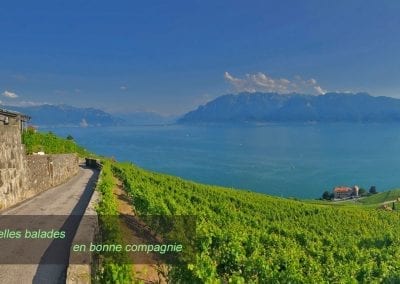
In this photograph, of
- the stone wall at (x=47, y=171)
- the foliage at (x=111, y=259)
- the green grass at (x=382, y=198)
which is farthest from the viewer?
the green grass at (x=382, y=198)

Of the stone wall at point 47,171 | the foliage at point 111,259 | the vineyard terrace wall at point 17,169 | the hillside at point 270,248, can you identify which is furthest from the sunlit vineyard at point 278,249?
the vineyard terrace wall at point 17,169

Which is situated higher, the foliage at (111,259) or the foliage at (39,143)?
the foliage at (39,143)

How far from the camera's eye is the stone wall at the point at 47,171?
26.2 m

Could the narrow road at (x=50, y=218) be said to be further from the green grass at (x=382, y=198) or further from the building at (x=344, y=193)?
the building at (x=344, y=193)

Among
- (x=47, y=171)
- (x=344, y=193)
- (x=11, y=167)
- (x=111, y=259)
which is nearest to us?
(x=111, y=259)

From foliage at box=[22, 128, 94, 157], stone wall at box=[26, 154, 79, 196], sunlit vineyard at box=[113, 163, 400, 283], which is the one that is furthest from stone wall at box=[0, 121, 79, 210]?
foliage at box=[22, 128, 94, 157]

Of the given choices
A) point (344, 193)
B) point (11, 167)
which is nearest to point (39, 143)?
point (11, 167)

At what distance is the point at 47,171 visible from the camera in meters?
30.6

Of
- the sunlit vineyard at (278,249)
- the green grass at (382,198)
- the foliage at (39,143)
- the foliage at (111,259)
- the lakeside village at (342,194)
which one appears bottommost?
the lakeside village at (342,194)

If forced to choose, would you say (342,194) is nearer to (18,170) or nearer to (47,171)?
(47,171)

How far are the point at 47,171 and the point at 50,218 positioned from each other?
42.7 feet

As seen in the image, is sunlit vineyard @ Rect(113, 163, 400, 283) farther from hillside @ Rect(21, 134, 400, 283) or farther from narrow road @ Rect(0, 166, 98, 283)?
narrow road @ Rect(0, 166, 98, 283)

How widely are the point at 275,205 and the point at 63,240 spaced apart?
31.7m

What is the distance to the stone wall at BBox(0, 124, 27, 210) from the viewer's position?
20188 mm
